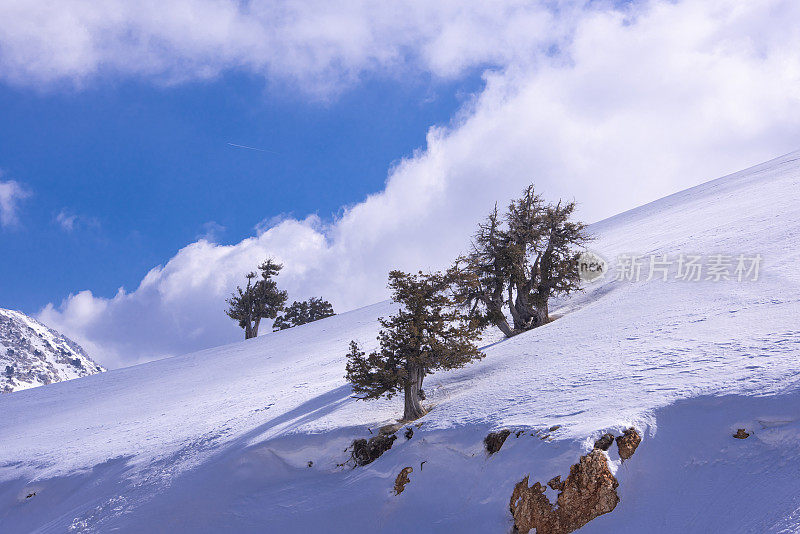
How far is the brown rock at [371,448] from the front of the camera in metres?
14.3

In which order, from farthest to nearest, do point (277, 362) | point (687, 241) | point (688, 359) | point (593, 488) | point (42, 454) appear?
point (277, 362) < point (687, 241) < point (42, 454) < point (688, 359) < point (593, 488)

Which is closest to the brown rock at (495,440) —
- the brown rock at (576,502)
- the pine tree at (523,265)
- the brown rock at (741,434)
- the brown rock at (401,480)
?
the brown rock at (576,502)

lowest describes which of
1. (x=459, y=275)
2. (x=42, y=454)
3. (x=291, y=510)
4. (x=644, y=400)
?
(x=291, y=510)

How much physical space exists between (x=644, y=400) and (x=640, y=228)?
1402 inches

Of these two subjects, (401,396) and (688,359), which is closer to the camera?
(688,359)

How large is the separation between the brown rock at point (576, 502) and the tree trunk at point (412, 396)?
246 inches

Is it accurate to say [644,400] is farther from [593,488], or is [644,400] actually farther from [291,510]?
[291,510]

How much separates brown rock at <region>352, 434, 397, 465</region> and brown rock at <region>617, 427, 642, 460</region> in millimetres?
6609

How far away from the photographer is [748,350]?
12266 millimetres

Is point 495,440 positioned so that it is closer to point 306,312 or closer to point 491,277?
point 491,277

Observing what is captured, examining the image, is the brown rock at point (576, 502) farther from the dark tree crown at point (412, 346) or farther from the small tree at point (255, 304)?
the small tree at point (255, 304)

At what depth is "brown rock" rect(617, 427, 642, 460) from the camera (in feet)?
31.8

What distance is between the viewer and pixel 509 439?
11.5 m

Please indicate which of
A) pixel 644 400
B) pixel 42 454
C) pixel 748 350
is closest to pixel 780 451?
pixel 644 400
